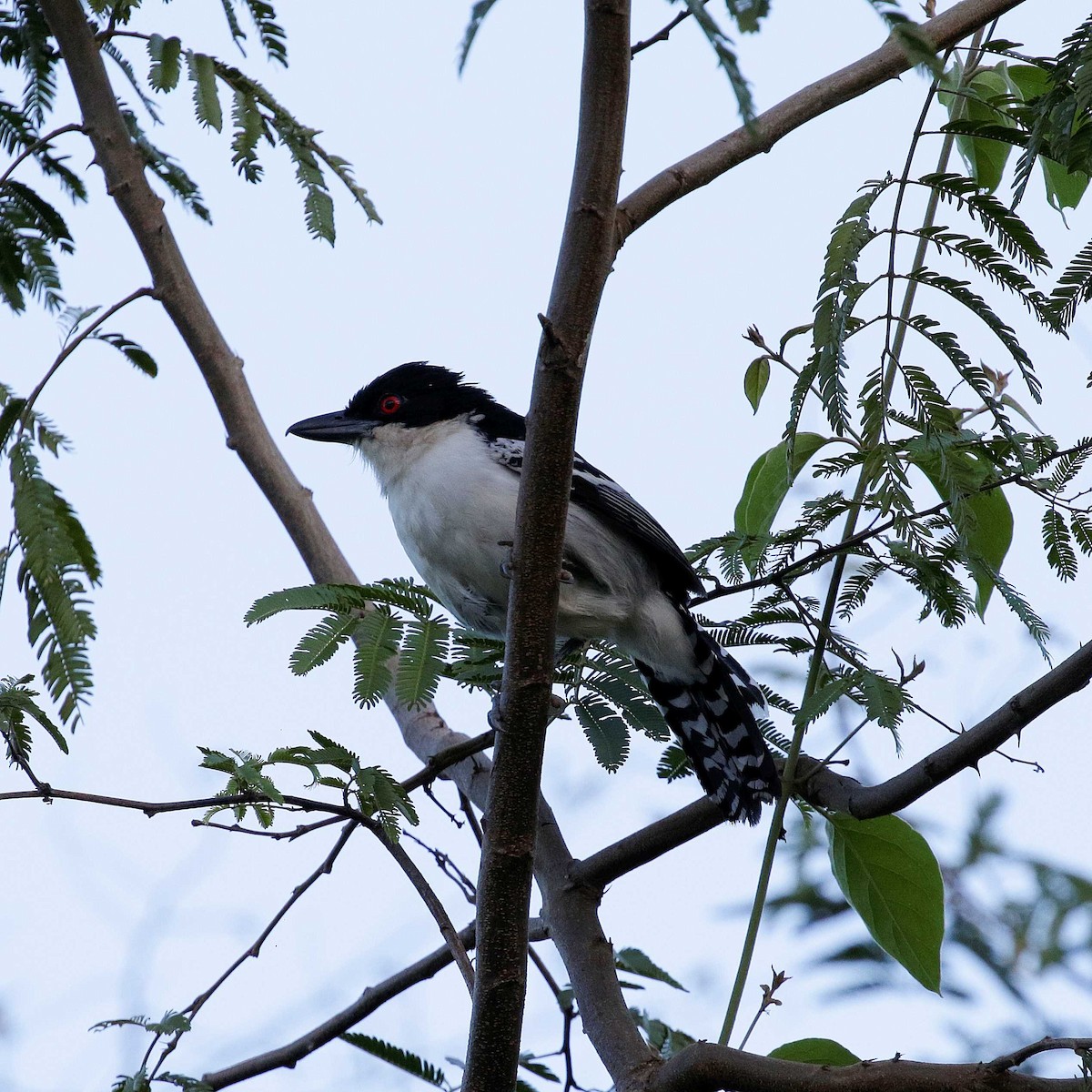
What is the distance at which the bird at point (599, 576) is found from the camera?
4414 mm

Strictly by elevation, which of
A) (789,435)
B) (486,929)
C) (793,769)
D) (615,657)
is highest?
(615,657)

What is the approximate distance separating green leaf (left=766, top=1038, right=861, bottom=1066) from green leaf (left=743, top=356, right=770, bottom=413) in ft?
5.31

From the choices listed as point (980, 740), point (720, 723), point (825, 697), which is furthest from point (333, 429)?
point (980, 740)

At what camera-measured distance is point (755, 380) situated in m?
3.42

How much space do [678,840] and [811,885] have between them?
1.35 metres

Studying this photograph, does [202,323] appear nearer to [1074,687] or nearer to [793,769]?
[793,769]

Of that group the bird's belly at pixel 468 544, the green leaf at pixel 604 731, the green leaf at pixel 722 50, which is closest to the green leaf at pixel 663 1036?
the green leaf at pixel 604 731

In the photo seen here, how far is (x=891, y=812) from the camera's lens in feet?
10.3

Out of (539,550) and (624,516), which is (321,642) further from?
(624,516)

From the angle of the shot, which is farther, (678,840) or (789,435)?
(678,840)

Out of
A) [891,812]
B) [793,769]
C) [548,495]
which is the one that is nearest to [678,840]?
[793,769]

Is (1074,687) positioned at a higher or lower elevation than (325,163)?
lower

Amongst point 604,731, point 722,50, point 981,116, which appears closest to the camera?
point 722,50

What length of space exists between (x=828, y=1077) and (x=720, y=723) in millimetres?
1910
